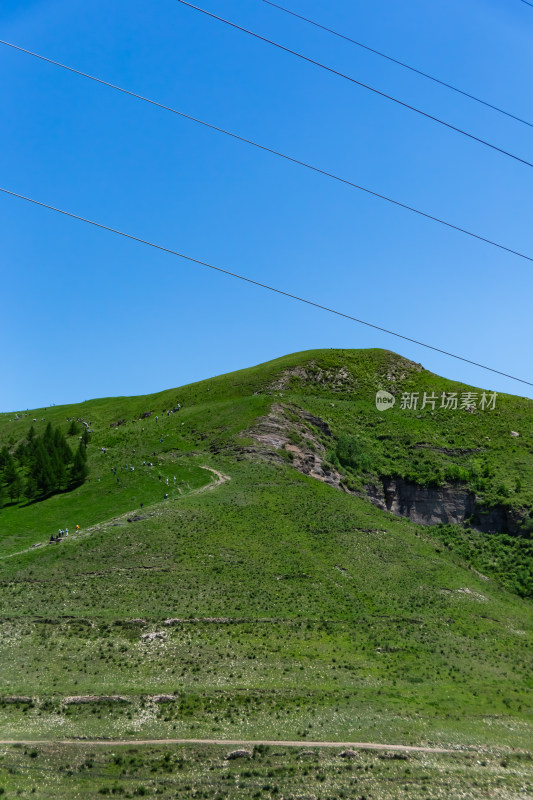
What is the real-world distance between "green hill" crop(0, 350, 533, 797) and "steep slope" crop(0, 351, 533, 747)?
22 centimetres

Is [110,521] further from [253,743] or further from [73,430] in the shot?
[73,430]

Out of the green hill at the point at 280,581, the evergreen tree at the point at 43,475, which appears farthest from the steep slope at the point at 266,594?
the evergreen tree at the point at 43,475

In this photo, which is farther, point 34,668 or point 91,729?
point 34,668

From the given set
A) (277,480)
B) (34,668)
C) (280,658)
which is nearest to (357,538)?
(277,480)

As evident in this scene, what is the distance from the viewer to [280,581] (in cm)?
6031

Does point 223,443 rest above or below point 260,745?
above

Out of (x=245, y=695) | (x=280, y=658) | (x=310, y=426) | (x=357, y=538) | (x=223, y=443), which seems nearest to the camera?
(x=245, y=695)

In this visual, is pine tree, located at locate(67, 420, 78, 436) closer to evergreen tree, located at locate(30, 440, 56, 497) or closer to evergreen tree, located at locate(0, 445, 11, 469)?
evergreen tree, located at locate(0, 445, 11, 469)

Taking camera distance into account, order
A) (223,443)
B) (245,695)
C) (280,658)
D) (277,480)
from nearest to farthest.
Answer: (245,695)
(280,658)
(277,480)
(223,443)

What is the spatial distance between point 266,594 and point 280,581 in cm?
349

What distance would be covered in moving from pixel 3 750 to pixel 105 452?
72763mm

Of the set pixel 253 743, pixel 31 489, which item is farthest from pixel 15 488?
pixel 253 743

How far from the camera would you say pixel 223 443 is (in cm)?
9869

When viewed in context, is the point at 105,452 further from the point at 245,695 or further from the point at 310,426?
the point at 245,695
